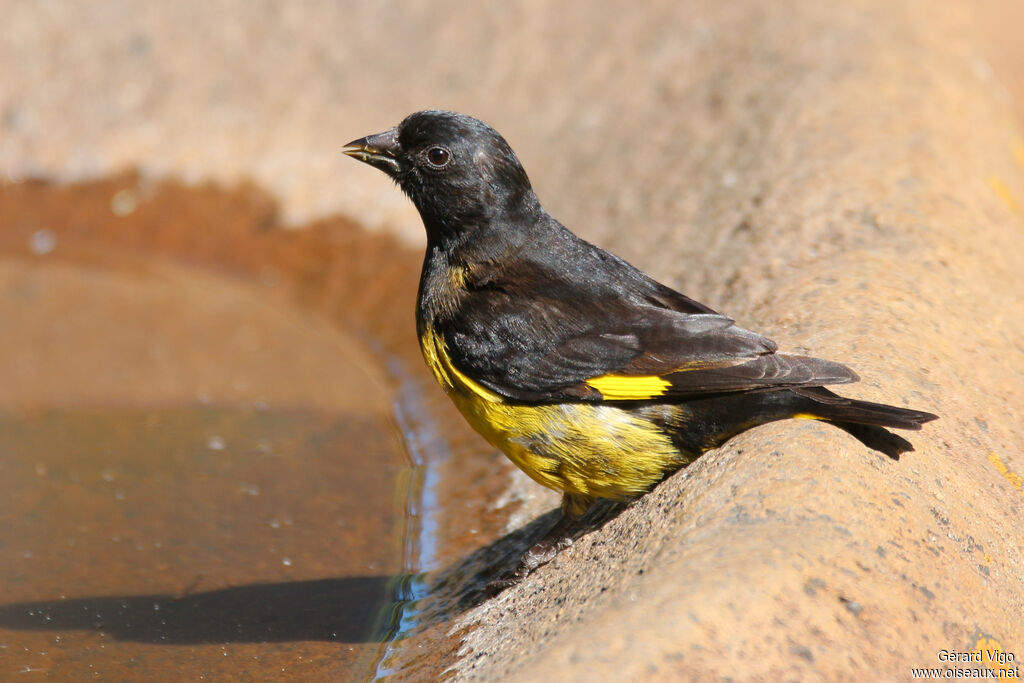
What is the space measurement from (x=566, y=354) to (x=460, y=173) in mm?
812

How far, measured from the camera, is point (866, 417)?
3.05m

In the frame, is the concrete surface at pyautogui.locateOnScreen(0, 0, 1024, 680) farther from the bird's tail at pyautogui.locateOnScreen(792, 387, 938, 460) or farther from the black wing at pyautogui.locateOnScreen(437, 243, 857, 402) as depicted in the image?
the black wing at pyautogui.locateOnScreen(437, 243, 857, 402)

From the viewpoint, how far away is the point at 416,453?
5195 millimetres

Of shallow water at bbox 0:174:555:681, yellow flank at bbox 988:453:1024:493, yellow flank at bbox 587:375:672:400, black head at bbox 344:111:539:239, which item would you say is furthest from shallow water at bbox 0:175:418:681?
yellow flank at bbox 988:453:1024:493

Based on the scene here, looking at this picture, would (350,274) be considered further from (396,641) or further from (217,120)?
(396,641)

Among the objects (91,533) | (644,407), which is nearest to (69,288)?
(91,533)

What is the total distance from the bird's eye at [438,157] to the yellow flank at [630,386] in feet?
3.26

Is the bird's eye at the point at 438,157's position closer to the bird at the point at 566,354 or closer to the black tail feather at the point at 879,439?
the bird at the point at 566,354

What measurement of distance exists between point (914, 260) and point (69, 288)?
195 inches

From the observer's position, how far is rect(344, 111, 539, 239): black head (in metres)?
3.88

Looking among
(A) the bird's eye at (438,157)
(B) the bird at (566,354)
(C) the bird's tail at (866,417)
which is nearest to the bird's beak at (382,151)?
(B) the bird at (566,354)

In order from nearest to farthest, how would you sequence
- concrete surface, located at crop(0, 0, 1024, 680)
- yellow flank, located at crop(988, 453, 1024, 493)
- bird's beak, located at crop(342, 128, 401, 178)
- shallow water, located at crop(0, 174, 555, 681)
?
concrete surface, located at crop(0, 0, 1024, 680) → yellow flank, located at crop(988, 453, 1024, 493) → shallow water, located at crop(0, 174, 555, 681) → bird's beak, located at crop(342, 128, 401, 178)

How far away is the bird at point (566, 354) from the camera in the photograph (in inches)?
130

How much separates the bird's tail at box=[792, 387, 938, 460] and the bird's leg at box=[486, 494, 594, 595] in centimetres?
87
